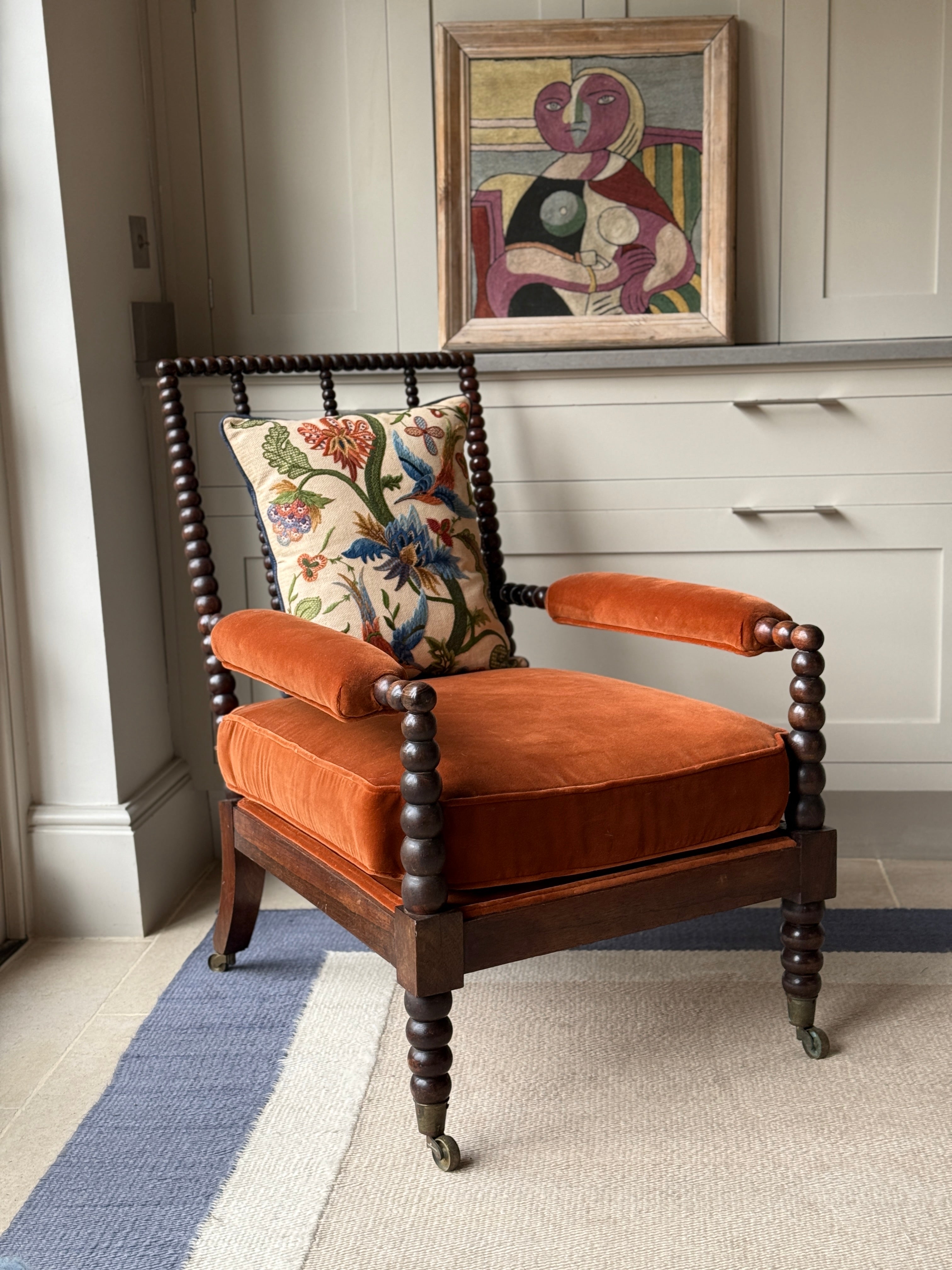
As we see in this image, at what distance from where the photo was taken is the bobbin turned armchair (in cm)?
133

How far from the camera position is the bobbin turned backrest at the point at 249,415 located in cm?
185

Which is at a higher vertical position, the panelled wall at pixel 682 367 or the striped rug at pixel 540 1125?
the panelled wall at pixel 682 367

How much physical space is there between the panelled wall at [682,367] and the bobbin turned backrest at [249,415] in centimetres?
12

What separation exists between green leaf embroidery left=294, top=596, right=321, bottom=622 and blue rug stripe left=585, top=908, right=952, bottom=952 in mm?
722

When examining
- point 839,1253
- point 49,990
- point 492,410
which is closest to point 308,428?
point 492,410

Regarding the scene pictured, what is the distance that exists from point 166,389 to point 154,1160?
3.74 feet

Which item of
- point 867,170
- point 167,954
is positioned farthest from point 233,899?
point 867,170

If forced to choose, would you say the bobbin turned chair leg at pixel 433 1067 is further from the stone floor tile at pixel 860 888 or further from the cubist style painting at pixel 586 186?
the cubist style painting at pixel 586 186

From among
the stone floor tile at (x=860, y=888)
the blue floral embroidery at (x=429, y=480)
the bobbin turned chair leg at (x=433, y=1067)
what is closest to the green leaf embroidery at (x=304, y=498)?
the blue floral embroidery at (x=429, y=480)

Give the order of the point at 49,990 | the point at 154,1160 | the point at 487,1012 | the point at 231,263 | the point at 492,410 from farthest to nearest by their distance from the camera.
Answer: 1. the point at 231,263
2. the point at 492,410
3. the point at 49,990
4. the point at 487,1012
5. the point at 154,1160

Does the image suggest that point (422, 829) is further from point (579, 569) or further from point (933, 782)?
point (933, 782)

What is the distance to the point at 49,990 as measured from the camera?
6.15 feet

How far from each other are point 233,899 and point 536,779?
2.37 feet

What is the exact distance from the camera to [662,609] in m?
1.67
